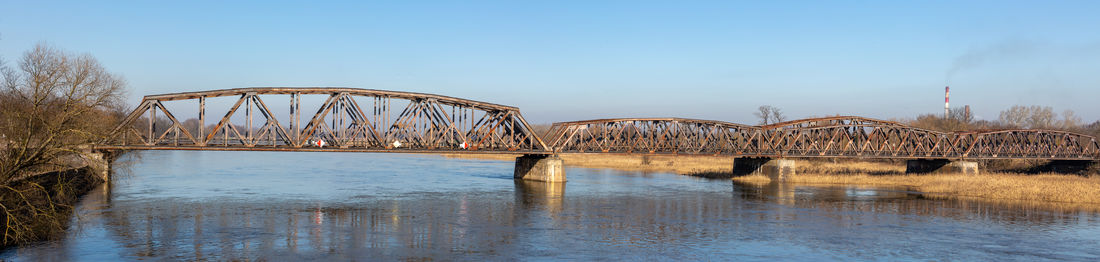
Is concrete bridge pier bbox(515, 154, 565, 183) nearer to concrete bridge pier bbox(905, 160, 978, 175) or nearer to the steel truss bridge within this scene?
the steel truss bridge

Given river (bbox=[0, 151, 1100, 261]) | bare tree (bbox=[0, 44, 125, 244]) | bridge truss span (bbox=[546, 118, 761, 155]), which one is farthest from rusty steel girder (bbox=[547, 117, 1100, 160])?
bare tree (bbox=[0, 44, 125, 244])

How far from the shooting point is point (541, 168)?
7975 centimetres

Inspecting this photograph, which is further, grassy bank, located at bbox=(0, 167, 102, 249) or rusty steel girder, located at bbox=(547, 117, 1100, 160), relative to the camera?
rusty steel girder, located at bbox=(547, 117, 1100, 160)

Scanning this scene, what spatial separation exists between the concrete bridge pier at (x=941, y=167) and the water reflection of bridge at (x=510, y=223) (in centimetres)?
4131

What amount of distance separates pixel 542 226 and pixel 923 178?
61.5 metres

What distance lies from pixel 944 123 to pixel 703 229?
424ft

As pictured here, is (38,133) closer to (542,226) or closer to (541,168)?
(542,226)

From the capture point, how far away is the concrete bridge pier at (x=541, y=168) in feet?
255

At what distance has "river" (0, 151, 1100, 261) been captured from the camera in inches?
1212

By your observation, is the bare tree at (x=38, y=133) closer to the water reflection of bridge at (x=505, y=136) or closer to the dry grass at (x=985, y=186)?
the water reflection of bridge at (x=505, y=136)

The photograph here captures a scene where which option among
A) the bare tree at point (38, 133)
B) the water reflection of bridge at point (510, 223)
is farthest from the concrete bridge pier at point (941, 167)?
the bare tree at point (38, 133)

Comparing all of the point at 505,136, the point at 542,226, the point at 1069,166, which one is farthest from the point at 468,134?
the point at 1069,166

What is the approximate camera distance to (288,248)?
30.8 m

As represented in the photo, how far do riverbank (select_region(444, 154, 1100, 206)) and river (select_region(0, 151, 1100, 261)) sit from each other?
713 centimetres
